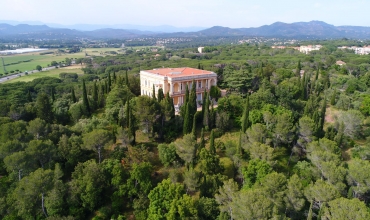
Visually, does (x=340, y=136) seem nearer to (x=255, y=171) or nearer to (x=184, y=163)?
(x=255, y=171)

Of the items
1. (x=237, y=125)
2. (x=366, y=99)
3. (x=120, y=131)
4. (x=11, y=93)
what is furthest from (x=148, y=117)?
(x=11, y=93)

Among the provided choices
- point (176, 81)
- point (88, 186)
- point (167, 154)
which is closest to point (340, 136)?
point (167, 154)

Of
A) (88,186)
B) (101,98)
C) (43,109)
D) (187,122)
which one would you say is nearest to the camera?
(88,186)

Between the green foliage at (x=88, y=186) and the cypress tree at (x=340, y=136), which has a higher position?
the cypress tree at (x=340, y=136)

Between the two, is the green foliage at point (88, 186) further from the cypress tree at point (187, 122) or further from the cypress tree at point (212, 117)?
the cypress tree at point (212, 117)

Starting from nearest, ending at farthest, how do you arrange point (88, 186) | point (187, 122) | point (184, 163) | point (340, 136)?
point (88, 186)
point (184, 163)
point (340, 136)
point (187, 122)

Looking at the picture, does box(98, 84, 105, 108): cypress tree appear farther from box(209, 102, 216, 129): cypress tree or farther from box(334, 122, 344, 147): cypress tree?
box(334, 122, 344, 147): cypress tree

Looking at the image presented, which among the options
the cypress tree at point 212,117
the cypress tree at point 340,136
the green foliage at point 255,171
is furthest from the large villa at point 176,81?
the cypress tree at point 340,136

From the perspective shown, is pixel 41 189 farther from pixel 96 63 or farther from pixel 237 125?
pixel 96 63
